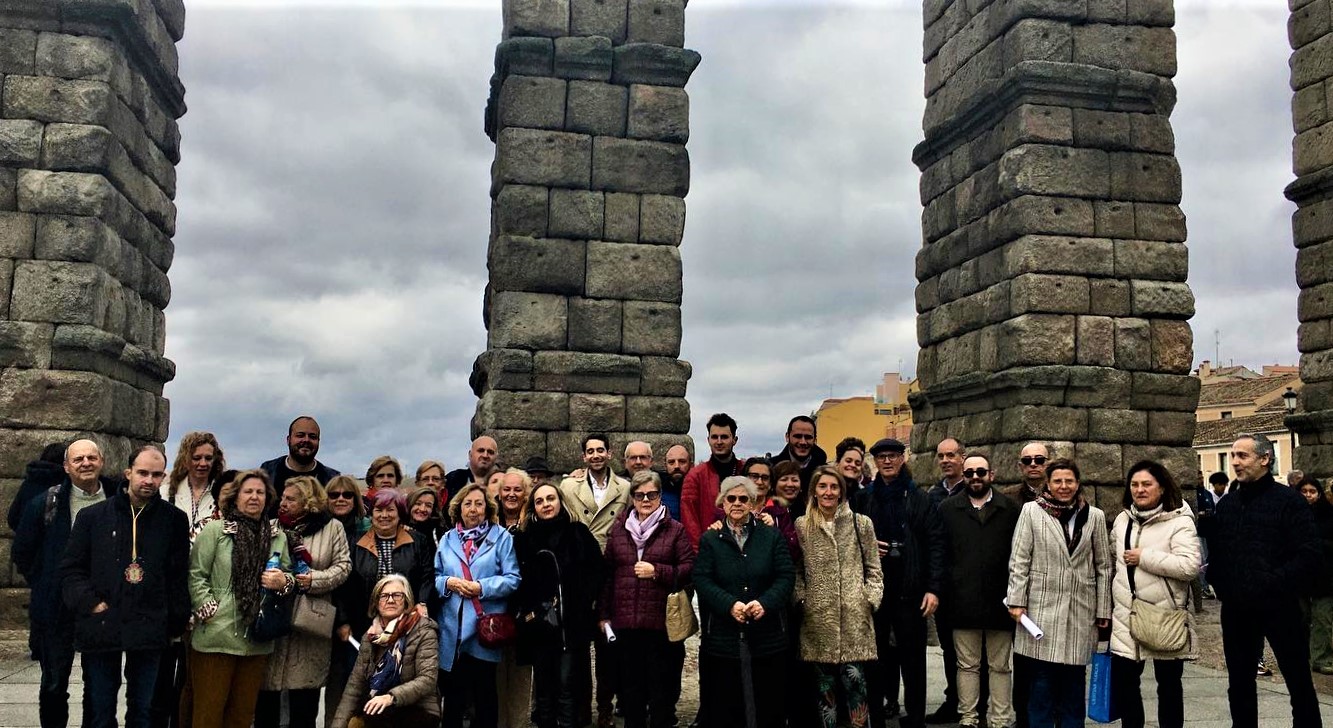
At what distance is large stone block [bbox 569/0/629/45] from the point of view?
10.3m

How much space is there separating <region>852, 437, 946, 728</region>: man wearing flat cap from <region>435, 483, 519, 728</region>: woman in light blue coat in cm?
216

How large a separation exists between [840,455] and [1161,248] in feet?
20.2

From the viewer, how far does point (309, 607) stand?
19.4 feet

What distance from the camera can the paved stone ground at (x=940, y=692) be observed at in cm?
718

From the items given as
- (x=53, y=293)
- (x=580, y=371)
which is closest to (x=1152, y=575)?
(x=580, y=371)

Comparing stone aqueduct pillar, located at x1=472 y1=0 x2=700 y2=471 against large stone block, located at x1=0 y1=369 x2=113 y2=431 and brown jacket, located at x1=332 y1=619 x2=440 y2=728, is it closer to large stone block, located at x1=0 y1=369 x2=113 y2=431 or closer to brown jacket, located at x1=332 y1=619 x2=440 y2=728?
large stone block, located at x1=0 y1=369 x2=113 y2=431

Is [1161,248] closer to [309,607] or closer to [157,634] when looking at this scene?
[309,607]

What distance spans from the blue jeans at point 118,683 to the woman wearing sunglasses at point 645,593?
93.3 inches

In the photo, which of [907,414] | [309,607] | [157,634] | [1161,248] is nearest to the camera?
[157,634]

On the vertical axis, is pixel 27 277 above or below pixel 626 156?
below

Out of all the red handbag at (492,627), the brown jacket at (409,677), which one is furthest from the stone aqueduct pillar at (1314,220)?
the brown jacket at (409,677)

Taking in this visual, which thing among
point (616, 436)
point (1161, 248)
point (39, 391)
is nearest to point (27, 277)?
point (39, 391)

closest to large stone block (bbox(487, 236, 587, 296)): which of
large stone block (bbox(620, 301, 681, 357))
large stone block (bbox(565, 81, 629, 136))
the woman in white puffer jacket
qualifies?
large stone block (bbox(620, 301, 681, 357))

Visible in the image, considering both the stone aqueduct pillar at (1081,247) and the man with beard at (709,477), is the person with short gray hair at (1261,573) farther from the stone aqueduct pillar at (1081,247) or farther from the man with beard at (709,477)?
the stone aqueduct pillar at (1081,247)
